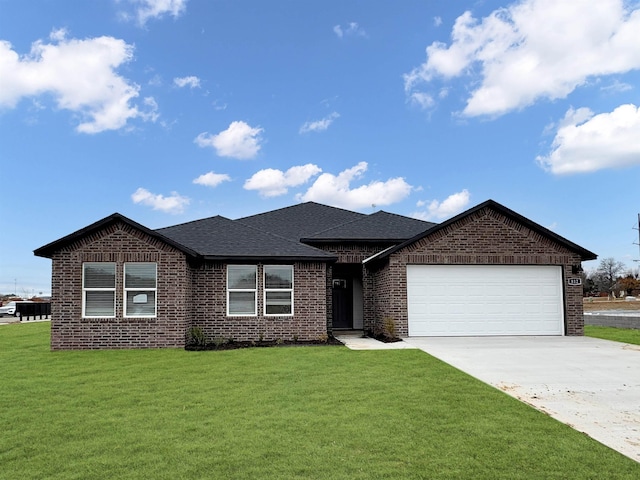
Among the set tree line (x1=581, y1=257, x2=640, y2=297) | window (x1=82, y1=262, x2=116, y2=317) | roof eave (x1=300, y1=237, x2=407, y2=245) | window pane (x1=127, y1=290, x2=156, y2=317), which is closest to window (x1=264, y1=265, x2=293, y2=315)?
roof eave (x1=300, y1=237, x2=407, y2=245)

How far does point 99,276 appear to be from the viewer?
15.4 meters

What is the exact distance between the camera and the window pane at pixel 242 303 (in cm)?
1683

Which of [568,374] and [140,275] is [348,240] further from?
[568,374]

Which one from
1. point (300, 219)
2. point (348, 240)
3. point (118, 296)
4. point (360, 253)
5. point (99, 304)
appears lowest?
point (99, 304)

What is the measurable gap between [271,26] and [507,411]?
1710cm

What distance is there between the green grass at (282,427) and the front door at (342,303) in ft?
34.7

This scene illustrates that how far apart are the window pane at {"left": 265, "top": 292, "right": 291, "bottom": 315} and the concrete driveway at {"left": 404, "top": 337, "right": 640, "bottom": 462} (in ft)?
13.0

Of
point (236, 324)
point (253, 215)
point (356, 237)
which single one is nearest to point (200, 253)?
point (236, 324)

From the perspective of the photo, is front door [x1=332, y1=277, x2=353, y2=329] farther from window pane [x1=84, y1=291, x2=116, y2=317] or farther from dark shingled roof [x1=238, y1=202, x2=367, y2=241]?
window pane [x1=84, y1=291, x2=116, y2=317]

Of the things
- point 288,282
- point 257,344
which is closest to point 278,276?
point 288,282

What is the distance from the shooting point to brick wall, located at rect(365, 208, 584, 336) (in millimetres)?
17203

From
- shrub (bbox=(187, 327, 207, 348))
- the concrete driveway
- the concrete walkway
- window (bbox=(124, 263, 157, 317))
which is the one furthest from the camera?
shrub (bbox=(187, 327, 207, 348))

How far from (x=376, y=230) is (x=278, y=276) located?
5.58 metres

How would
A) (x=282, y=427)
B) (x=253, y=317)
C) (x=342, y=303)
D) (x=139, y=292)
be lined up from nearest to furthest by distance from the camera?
1. (x=282, y=427)
2. (x=139, y=292)
3. (x=253, y=317)
4. (x=342, y=303)
